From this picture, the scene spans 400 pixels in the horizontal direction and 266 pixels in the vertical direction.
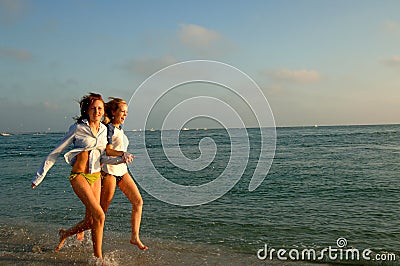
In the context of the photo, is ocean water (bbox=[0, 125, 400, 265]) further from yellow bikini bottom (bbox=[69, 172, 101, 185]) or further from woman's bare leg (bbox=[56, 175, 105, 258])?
yellow bikini bottom (bbox=[69, 172, 101, 185])

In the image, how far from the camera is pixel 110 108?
5523mm

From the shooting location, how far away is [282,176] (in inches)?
649

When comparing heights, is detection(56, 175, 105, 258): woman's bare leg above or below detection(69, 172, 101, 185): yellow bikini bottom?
below

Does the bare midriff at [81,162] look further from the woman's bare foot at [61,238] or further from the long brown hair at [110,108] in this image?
the woman's bare foot at [61,238]

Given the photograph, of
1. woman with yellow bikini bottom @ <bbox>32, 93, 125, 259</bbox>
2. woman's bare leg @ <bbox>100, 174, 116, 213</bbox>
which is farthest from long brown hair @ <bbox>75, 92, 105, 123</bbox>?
woman's bare leg @ <bbox>100, 174, 116, 213</bbox>

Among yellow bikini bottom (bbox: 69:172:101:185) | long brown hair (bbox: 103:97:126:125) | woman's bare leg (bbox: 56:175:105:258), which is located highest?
long brown hair (bbox: 103:97:126:125)

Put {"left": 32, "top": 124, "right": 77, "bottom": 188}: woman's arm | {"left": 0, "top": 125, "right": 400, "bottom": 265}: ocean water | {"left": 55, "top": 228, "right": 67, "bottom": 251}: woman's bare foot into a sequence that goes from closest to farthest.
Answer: {"left": 32, "top": 124, "right": 77, "bottom": 188}: woman's arm
{"left": 55, "top": 228, "right": 67, "bottom": 251}: woman's bare foot
{"left": 0, "top": 125, "right": 400, "bottom": 265}: ocean water

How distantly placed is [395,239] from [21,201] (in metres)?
10.1

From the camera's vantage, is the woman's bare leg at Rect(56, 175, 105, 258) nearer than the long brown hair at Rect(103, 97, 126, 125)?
Yes

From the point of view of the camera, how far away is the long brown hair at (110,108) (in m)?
5.50

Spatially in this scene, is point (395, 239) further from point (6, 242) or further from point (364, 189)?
point (6, 242)

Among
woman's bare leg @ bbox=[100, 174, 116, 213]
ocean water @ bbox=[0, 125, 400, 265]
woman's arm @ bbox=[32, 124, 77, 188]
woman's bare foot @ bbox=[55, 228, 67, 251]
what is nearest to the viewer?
woman's arm @ bbox=[32, 124, 77, 188]

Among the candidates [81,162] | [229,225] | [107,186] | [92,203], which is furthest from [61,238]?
[229,225]

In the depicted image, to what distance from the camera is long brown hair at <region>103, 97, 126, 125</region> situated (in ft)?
18.0
